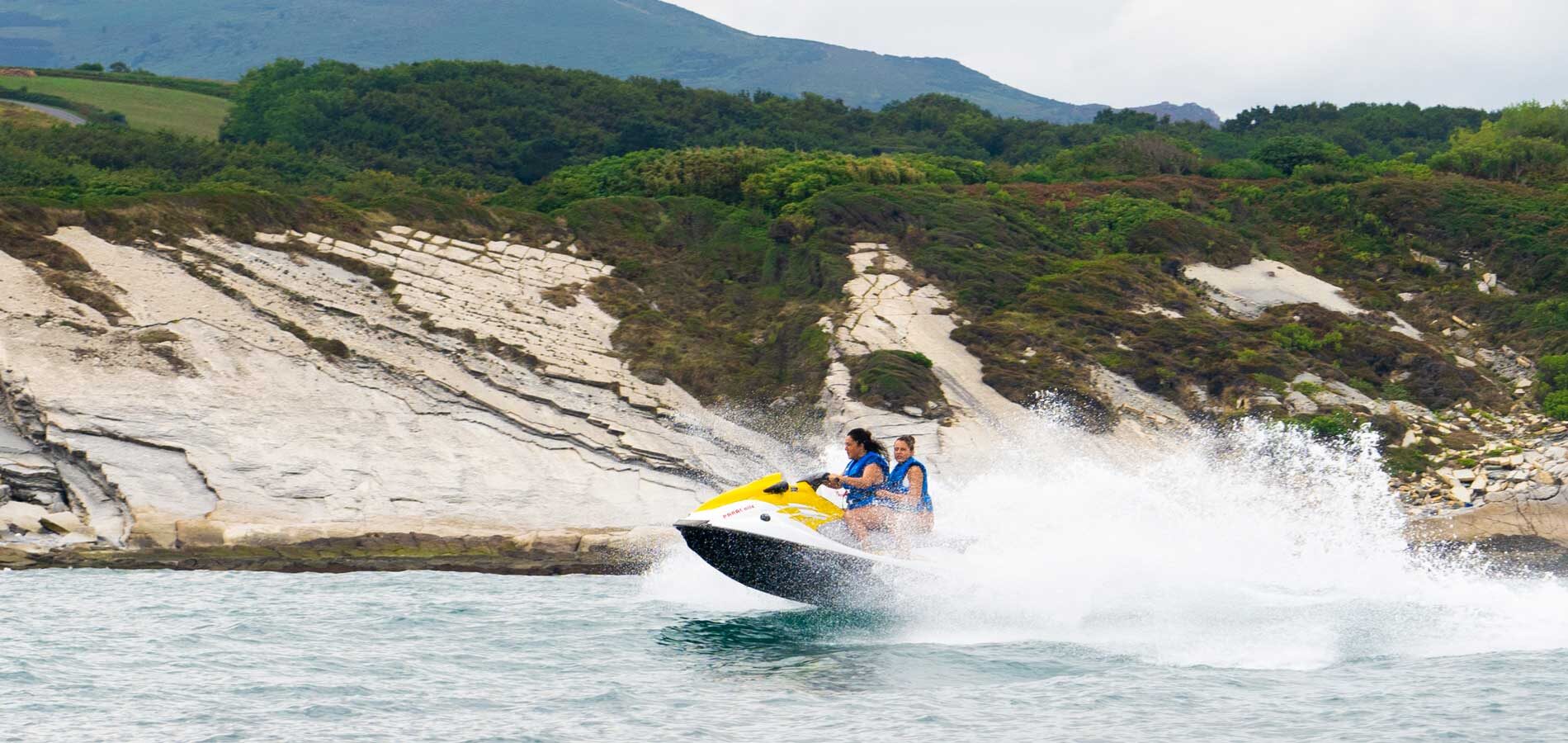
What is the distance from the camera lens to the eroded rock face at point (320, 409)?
27.5 metres

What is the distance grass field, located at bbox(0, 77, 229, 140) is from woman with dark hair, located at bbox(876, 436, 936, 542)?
63.5 metres

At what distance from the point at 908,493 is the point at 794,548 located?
1634mm

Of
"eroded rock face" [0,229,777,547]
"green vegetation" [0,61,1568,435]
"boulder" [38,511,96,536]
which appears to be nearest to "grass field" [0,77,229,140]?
"green vegetation" [0,61,1568,435]

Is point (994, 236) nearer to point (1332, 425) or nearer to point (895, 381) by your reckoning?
point (895, 381)

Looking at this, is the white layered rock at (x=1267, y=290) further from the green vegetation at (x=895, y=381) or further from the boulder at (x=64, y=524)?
the boulder at (x=64, y=524)

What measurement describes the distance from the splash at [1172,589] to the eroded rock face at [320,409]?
31.1ft

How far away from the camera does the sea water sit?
13008 mm

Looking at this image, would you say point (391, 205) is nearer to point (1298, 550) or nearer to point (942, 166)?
point (942, 166)

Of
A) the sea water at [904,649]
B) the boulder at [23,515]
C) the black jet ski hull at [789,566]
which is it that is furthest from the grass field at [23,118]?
the black jet ski hull at [789,566]

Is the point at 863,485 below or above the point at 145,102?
below

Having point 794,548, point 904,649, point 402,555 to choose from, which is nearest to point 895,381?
point 402,555

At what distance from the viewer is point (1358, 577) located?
1792cm

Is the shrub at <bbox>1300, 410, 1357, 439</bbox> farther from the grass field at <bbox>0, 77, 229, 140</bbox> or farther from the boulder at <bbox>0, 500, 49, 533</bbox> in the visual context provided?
the grass field at <bbox>0, 77, 229, 140</bbox>

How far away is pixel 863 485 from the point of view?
1711 centimetres
